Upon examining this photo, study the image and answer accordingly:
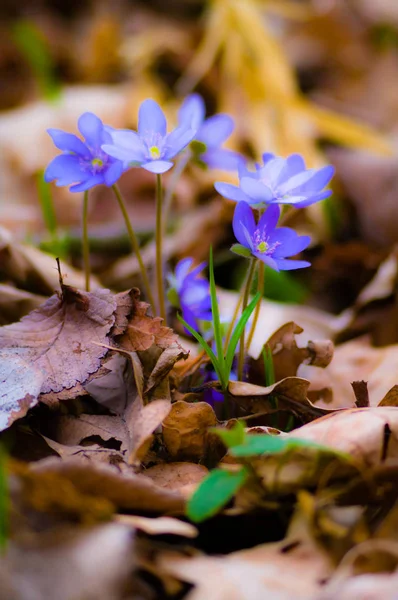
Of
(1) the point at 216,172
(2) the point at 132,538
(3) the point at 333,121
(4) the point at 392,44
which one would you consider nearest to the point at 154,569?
(2) the point at 132,538

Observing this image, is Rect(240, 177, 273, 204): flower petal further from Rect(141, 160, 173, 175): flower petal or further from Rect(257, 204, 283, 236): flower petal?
Rect(141, 160, 173, 175): flower petal

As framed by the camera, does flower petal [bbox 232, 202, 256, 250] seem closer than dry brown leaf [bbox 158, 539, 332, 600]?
No

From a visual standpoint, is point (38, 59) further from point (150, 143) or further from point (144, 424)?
point (144, 424)

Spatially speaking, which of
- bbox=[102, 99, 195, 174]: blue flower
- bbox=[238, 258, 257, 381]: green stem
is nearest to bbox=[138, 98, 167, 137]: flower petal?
bbox=[102, 99, 195, 174]: blue flower

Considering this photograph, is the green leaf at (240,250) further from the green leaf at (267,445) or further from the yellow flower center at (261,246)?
the green leaf at (267,445)

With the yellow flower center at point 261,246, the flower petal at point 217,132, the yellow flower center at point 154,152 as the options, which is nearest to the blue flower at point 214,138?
the flower petal at point 217,132

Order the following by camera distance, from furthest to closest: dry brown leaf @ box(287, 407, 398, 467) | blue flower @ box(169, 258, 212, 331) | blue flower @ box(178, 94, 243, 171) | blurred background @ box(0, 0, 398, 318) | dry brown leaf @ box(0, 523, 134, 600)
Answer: blurred background @ box(0, 0, 398, 318) < blue flower @ box(178, 94, 243, 171) < blue flower @ box(169, 258, 212, 331) < dry brown leaf @ box(287, 407, 398, 467) < dry brown leaf @ box(0, 523, 134, 600)
